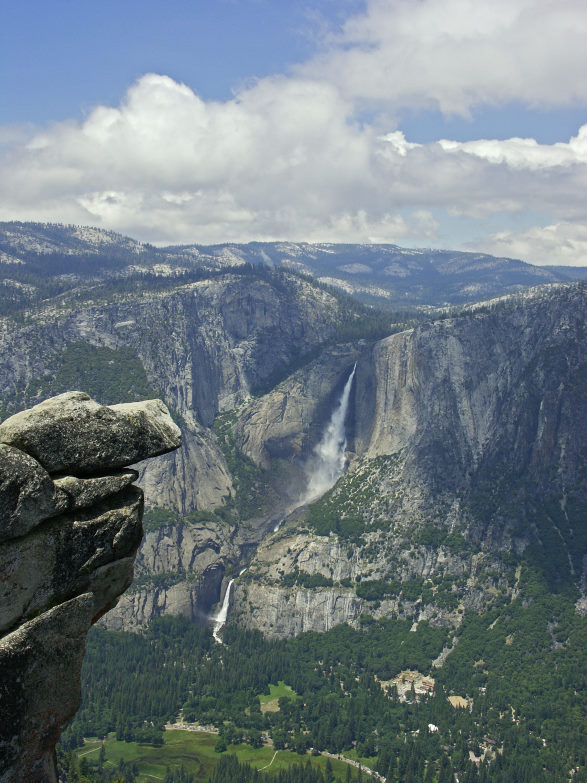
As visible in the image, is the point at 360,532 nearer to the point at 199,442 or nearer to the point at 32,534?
the point at 199,442

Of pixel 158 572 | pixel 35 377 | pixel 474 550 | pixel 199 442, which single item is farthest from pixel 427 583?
pixel 35 377

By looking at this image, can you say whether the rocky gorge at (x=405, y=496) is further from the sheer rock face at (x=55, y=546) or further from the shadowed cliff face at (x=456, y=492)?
the sheer rock face at (x=55, y=546)

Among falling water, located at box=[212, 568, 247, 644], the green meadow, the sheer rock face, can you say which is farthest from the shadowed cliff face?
the sheer rock face

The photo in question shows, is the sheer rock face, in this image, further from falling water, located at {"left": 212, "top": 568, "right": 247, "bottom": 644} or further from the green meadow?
falling water, located at {"left": 212, "top": 568, "right": 247, "bottom": 644}

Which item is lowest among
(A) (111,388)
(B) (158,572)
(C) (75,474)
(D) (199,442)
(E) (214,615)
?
(E) (214,615)

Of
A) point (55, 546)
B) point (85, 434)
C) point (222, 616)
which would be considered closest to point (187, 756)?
point (222, 616)

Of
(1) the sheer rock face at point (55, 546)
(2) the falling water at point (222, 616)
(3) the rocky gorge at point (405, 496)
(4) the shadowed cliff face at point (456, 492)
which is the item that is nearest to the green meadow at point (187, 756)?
(3) the rocky gorge at point (405, 496)

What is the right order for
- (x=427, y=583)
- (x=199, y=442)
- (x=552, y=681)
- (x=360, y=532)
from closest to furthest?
(x=552, y=681)
(x=427, y=583)
(x=360, y=532)
(x=199, y=442)

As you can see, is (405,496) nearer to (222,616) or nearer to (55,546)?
(222,616)
